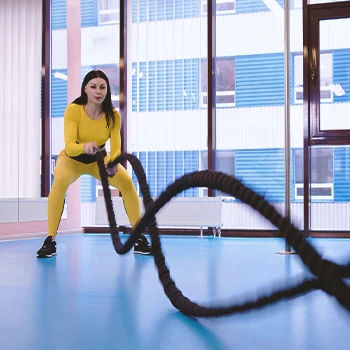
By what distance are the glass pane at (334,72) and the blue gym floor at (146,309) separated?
220cm

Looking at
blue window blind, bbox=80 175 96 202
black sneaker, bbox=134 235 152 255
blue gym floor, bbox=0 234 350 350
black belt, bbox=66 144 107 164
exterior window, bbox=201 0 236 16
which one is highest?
exterior window, bbox=201 0 236 16

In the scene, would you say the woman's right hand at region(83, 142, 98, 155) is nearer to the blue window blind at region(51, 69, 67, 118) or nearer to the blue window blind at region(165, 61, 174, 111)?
the blue window blind at region(165, 61, 174, 111)

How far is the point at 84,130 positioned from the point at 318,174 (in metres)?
2.40

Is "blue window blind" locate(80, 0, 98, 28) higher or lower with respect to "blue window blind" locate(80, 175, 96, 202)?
A: higher

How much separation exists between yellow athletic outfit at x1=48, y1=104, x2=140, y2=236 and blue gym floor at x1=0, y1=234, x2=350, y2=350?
38 cm

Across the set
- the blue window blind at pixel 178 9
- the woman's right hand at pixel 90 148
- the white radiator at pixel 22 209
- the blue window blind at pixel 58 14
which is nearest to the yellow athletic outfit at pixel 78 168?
the woman's right hand at pixel 90 148

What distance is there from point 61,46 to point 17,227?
1.99 meters

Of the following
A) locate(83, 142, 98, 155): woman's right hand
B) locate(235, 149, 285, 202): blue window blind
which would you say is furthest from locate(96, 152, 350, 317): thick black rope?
locate(235, 149, 285, 202): blue window blind

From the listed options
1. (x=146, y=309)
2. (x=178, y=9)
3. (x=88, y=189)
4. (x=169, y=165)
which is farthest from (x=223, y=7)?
(x=146, y=309)

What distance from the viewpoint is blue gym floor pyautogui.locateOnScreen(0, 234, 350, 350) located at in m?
1.14

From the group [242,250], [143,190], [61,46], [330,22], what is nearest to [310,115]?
[330,22]

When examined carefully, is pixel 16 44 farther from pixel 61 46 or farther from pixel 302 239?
pixel 302 239

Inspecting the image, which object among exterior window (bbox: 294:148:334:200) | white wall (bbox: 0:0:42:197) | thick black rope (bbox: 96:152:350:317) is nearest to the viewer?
thick black rope (bbox: 96:152:350:317)

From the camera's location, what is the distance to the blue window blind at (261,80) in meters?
4.61
